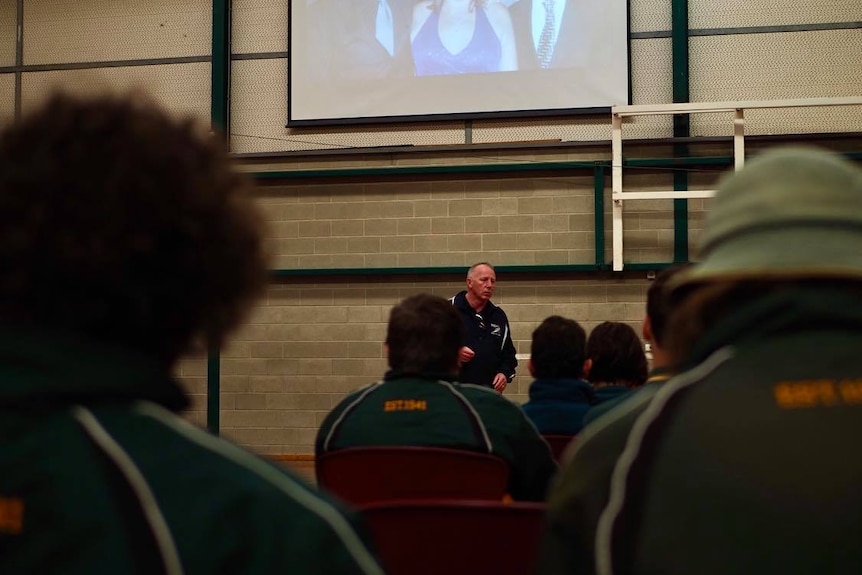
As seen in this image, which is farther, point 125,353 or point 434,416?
point 434,416

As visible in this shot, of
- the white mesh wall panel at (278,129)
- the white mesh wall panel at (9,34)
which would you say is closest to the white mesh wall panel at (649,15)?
the white mesh wall panel at (278,129)

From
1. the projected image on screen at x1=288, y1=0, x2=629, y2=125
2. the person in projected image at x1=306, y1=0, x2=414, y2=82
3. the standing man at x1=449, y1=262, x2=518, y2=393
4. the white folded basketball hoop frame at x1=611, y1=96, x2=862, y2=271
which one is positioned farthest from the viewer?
the person in projected image at x1=306, y1=0, x2=414, y2=82

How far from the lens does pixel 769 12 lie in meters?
6.93

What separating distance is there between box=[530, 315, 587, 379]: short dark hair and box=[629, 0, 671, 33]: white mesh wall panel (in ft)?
15.8

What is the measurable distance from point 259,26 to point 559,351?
5.69 meters

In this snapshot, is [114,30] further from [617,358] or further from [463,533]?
[463,533]

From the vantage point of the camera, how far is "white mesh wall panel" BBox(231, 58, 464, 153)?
7297 millimetres

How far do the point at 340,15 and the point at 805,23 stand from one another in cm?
375

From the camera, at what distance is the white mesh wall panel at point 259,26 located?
7520 mm

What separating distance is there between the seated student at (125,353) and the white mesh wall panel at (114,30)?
732 cm

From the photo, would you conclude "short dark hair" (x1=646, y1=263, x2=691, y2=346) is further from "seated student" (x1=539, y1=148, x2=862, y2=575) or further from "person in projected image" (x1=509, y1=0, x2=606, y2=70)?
"person in projected image" (x1=509, y1=0, x2=606, y2=70)

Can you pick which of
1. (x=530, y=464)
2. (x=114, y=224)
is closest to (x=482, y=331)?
(x=530, y=464)

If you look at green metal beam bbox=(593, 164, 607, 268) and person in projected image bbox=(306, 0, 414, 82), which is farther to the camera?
person in projected image bbox=(306, 0, 414, 82)

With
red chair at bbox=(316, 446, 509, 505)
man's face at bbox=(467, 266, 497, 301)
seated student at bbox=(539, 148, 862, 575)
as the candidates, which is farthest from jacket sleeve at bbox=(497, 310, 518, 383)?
seated student at bbox=(539, 148, 862, 575)
